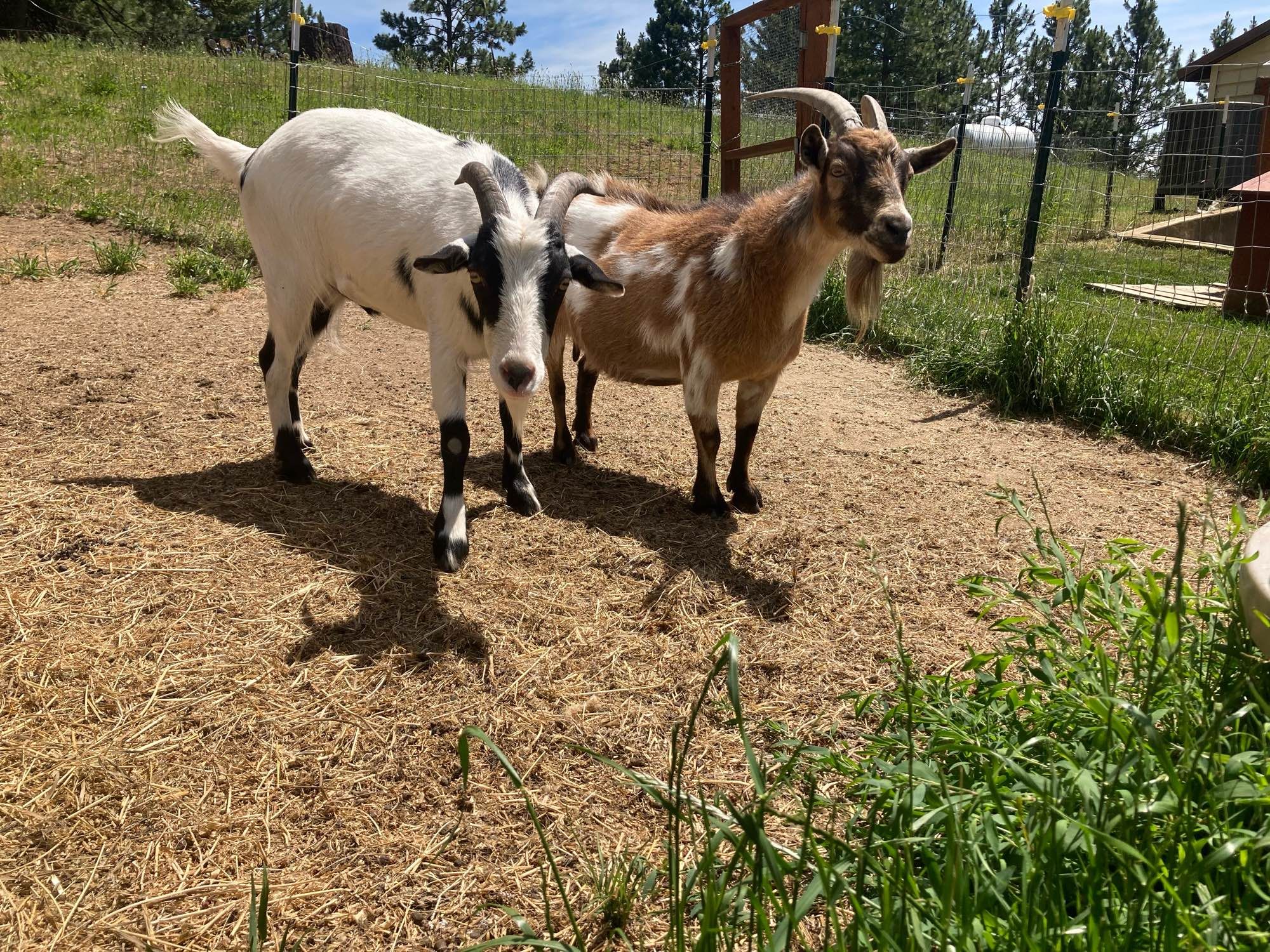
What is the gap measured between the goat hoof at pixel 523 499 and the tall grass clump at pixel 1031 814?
1.76 m

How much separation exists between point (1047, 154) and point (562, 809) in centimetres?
573

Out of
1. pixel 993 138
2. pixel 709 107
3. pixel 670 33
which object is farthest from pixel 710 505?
pixel 670 33

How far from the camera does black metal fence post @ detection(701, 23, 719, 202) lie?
8516 millimetres

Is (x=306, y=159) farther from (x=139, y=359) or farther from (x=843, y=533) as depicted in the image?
(x=843, y=533)

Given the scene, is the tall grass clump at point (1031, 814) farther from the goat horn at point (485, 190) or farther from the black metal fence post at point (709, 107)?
the black metal fence post at point (709, 107)

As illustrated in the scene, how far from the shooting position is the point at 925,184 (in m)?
12.1

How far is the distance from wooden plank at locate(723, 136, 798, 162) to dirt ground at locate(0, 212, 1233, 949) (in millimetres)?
2494

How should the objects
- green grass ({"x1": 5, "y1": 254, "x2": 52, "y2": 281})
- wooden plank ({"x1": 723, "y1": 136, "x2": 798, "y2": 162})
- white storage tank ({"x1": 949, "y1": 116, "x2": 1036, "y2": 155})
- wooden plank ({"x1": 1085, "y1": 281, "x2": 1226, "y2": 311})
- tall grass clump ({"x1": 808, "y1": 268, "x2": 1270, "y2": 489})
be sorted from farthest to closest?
1. white storage tank ({"x1": 949, "y1": 116, "x2": 1036, "y2": 155})
2. wooden plank ({"x1": 1085, "y1": 281, "x2": 1226, "y2": 311})
3. wooden plank ({"x1": 723, "y1": 136, "x2": 798, "y2": 162})
4. green grass ({"x1": 5, "y1": 254, "x2": 52, "y2": 281})
5. tall grass clump ({"x1": 808, "y1": 268, "x2": 1270, "y2": 489})

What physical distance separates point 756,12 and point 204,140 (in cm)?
519

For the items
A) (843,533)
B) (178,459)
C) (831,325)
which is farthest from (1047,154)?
(178,459)

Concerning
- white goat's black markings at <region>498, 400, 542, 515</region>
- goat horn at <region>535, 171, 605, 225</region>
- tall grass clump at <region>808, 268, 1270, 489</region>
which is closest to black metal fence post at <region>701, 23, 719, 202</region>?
tall grass clump at <region>808, 268, 1270, 489</region>

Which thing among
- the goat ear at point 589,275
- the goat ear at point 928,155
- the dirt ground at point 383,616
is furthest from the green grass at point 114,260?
the goat ear at point 928,155

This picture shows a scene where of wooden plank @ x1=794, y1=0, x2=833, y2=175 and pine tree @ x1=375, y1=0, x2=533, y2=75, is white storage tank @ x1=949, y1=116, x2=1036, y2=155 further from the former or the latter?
pine tree @ x1=375, y1=0, x2=533, y2=75

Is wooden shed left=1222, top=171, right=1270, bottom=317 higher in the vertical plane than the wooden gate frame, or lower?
lower
